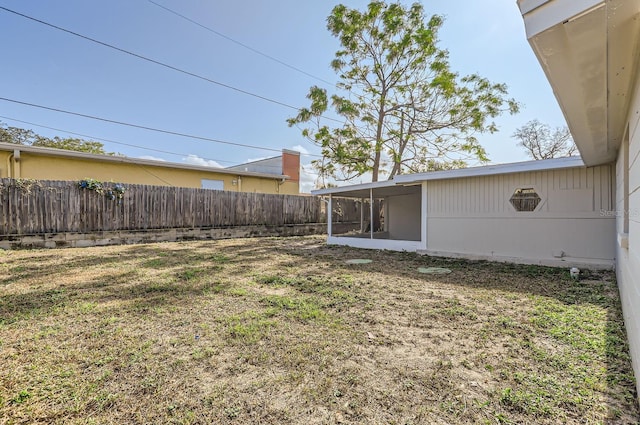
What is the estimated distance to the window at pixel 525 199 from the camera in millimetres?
5910

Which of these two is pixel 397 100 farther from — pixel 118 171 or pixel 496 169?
pixel 118 171

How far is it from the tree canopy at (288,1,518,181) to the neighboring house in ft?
13.7

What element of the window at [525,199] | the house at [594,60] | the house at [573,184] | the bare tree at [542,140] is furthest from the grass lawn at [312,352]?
the bare tree at [542,140]

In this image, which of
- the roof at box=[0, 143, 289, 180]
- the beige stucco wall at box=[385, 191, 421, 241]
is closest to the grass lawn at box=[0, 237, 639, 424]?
the beige stucco wall at box=[385, 191, 421, 241]

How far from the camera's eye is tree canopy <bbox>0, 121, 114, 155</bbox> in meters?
16.3

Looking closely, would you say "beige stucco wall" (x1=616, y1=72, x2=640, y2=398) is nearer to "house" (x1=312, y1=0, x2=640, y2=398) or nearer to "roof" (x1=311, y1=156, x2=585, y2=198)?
"house" (x1=312, y1=0, x2=640, y2=398)

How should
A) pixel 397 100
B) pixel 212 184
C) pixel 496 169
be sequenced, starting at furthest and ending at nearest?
pixel 212 184, pixel 397 100, pixel 496 169

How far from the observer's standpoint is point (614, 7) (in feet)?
4.05

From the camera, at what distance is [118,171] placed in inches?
448

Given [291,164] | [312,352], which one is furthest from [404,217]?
[312,352]

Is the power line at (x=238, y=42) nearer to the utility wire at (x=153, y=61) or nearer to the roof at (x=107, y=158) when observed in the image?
the utility wire at (x=153, y=61)

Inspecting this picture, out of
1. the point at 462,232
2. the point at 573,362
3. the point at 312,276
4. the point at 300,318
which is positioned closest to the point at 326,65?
the point at 462,232

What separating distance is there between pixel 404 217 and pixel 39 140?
2093 cm

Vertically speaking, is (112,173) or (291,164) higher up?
(291,164)
